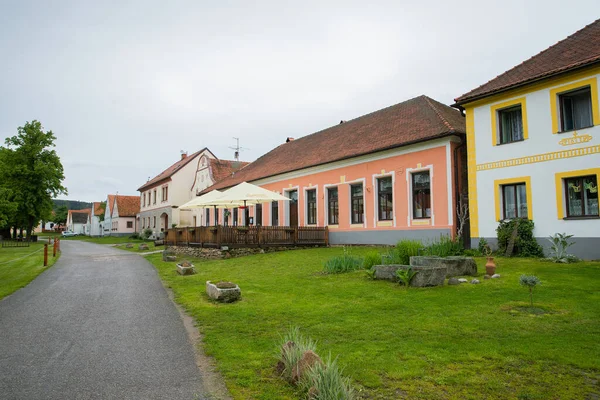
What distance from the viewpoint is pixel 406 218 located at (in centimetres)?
1841

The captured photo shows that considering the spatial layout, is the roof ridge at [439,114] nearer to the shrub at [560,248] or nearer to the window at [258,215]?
the shrub at [560,248]

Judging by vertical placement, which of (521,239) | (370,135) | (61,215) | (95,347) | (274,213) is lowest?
(95,347)

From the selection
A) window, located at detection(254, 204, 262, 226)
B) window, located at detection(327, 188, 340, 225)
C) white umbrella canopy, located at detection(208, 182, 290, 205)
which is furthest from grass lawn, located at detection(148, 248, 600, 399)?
window, located at detection(254, 204, 262, 226)

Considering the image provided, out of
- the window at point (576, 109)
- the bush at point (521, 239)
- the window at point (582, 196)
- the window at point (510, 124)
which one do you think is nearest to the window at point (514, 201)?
the bush at point (521, 239)

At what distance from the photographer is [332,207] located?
23.2m

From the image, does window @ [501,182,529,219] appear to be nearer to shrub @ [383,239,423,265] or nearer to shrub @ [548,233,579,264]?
shrub @ [548,233,579,264]

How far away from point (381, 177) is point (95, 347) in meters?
16.4

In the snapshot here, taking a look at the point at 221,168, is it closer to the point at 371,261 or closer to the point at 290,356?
the point at 371,261

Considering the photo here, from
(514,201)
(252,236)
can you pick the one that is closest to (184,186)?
(252,236)

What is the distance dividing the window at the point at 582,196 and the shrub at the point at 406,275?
7600mm

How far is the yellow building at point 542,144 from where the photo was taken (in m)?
12.5

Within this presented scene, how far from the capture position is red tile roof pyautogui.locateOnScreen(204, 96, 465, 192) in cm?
1838

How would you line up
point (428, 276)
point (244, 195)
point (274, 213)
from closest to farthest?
point (428, 276)
point (244, 195)
point (274, 213)

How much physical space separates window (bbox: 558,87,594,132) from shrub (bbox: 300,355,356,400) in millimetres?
13231
